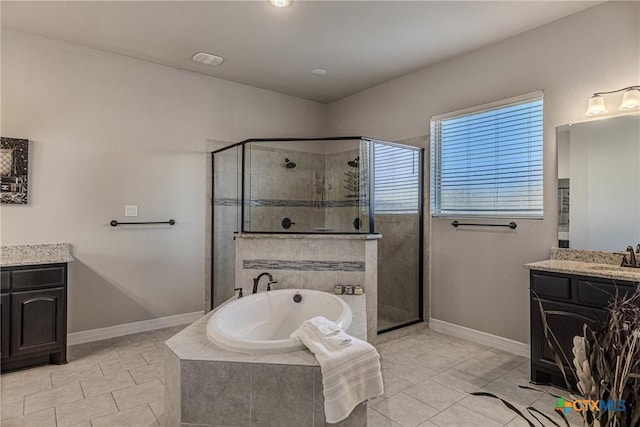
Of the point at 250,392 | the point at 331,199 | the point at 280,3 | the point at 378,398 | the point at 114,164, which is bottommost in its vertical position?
the point at 378,398

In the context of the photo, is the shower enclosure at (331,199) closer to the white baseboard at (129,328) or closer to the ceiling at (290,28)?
the white baseboard at (129,328)

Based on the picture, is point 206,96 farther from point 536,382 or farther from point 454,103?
point 536,382

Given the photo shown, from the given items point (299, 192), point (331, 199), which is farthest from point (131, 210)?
point (331, 199)

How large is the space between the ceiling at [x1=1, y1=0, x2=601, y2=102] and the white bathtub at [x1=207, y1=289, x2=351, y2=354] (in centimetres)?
222

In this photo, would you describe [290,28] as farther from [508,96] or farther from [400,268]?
[400,268]

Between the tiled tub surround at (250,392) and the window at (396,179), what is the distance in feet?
6.70

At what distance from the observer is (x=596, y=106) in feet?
8.76

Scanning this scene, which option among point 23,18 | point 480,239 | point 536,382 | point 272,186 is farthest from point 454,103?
A: point 23,18

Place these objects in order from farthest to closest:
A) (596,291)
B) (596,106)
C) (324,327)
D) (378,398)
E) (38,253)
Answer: (38,253)
(596,106)
(378,398)
(596,291)
(324,327)

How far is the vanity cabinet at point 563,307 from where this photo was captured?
2293 mm

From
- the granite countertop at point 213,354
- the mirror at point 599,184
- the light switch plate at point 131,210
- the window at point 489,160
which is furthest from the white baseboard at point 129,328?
the mirror at point 599,184

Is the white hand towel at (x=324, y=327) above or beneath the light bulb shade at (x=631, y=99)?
beneath

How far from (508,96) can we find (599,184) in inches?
42.2

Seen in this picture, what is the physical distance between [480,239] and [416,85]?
1.81m
